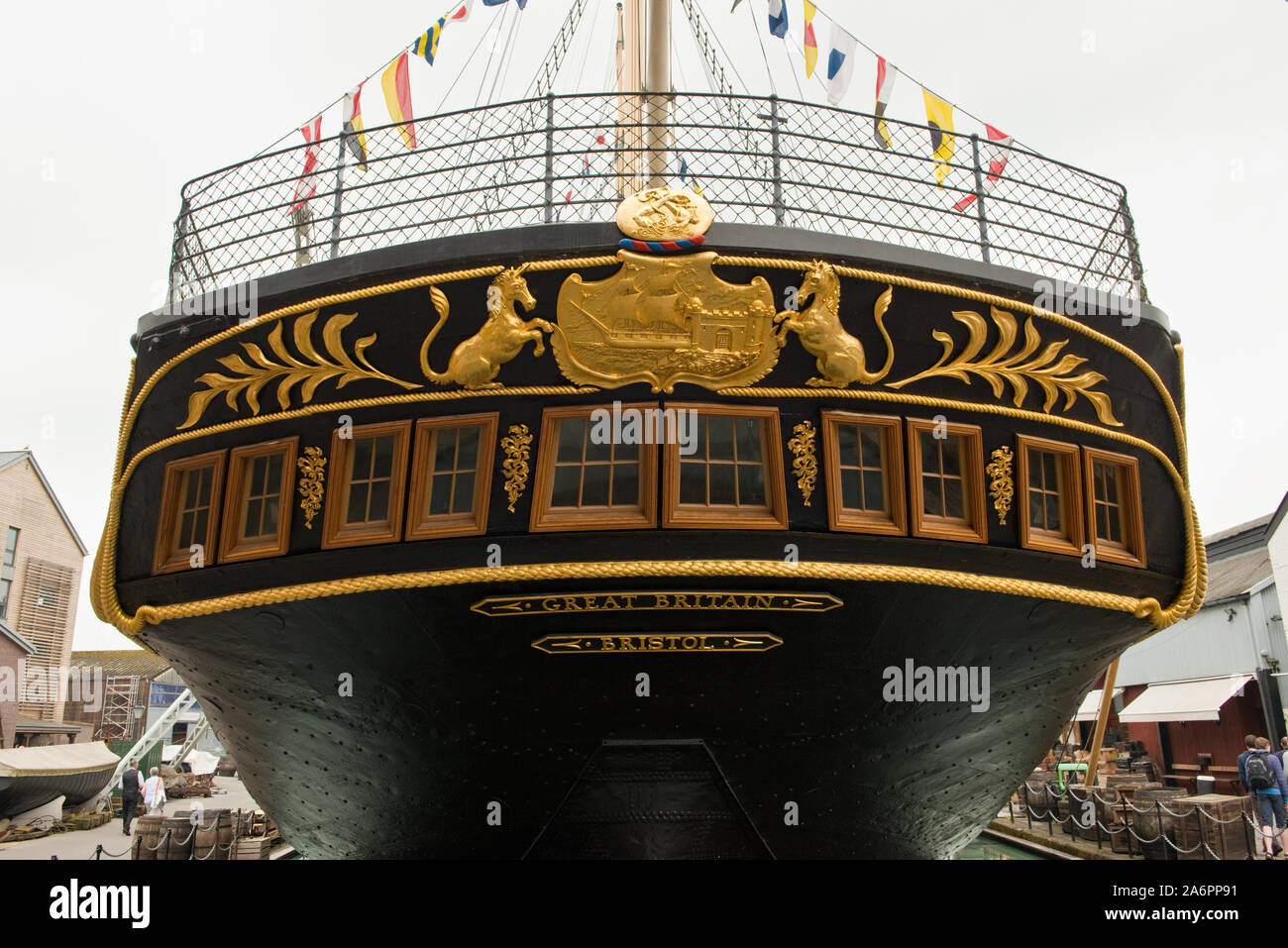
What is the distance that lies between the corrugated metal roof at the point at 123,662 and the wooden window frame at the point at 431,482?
44.6 meters

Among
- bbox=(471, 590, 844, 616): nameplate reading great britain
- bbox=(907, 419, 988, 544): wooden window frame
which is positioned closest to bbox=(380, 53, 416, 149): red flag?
bbox=(471, 590, 844, 616): nameplate reading great britain

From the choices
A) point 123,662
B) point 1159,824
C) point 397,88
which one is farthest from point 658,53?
point 123,662

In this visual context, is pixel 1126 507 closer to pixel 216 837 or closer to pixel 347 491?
pixel 347 491

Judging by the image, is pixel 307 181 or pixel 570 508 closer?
pixel 570 508

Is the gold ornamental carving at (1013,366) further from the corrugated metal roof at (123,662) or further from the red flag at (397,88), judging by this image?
the corrugated metal roof at (123,662)

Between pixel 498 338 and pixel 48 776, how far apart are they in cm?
1778

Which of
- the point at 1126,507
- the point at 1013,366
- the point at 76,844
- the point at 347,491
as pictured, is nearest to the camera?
the point at 347,491

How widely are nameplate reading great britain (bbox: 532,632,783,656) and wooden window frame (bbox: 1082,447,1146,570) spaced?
2272 mm

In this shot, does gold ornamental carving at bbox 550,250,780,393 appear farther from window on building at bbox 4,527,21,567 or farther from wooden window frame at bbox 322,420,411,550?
window on building at bbox 4,527,21,567

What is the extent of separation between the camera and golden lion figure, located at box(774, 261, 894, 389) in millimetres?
5574

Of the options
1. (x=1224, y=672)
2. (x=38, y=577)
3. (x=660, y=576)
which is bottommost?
(x=660, y=576)

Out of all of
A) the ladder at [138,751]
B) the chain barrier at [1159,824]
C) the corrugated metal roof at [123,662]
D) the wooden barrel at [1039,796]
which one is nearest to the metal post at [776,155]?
the chain barrier at [1159,824]

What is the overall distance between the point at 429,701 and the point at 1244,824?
8.50 m

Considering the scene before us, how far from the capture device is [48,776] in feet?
60.4
